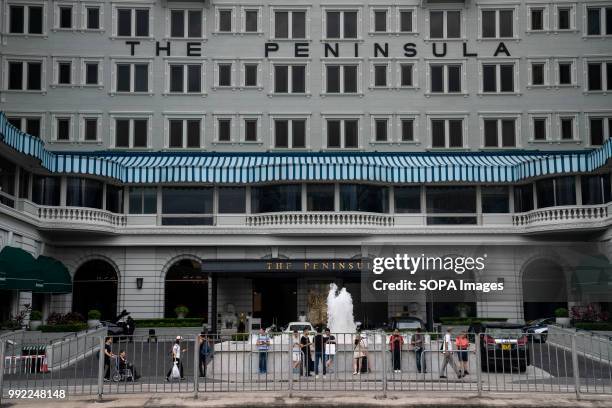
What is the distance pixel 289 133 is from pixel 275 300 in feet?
37.9

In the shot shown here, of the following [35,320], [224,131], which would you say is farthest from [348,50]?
[35,320]

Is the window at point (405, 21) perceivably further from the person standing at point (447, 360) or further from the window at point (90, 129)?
the person standing at point (447, 360)

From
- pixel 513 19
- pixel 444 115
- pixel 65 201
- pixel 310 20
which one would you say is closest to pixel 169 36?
pixel 310 20

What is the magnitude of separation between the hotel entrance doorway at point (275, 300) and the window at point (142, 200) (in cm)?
825

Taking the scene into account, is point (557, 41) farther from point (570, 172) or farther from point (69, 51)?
point (69, 51)

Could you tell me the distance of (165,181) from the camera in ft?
155

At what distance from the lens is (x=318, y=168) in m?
46.7

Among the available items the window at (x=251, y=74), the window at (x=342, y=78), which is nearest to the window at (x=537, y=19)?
the window at (x=342, y=78)

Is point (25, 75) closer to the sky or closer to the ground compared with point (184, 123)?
closer to the sky

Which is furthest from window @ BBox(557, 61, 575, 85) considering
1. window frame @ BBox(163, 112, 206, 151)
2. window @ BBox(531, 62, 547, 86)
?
window frame @ BBox(163, 112, 206, 151)

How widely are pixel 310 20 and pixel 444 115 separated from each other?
1147cm

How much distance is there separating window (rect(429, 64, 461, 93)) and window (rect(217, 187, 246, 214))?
1529 centimetres

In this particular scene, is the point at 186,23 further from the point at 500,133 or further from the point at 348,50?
the point at 500,133

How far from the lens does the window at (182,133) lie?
51500 millimetres
